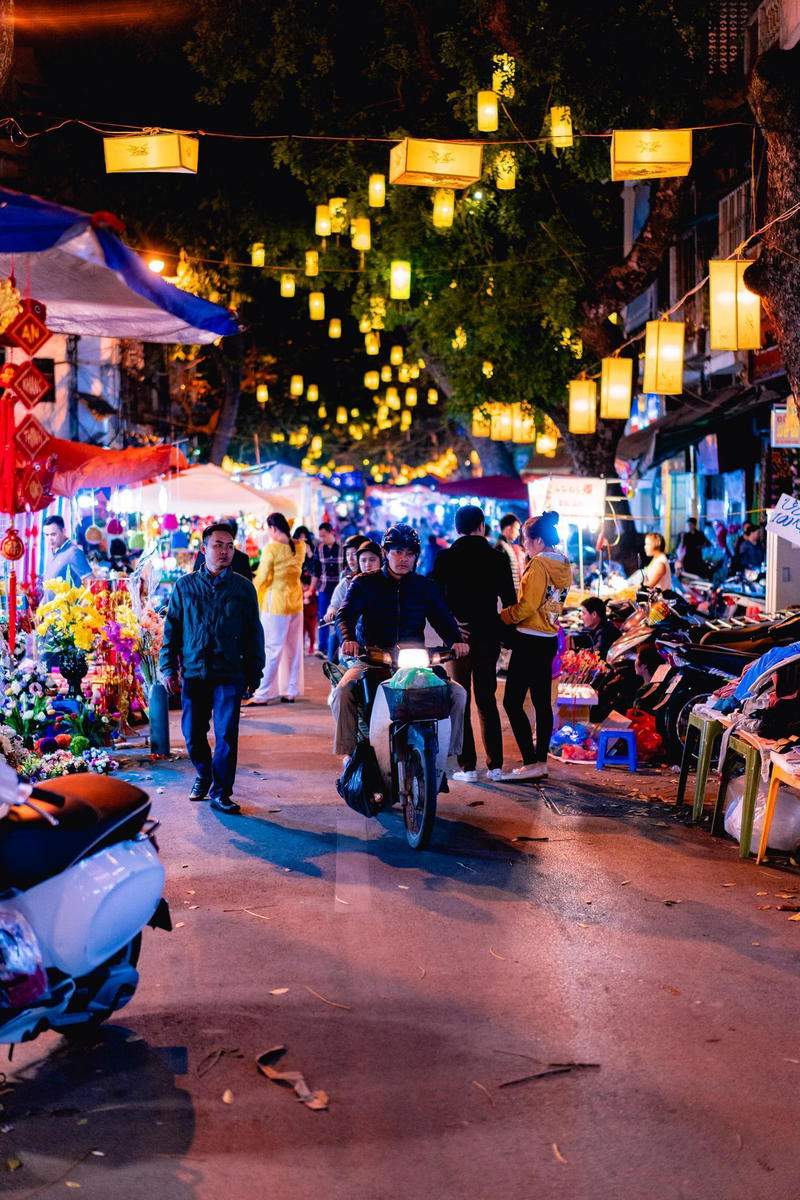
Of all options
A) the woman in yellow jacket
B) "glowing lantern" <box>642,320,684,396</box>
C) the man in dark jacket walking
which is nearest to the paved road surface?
the man in dark jacket walking

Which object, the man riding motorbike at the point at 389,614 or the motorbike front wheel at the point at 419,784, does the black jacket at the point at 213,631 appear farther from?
the motorbike front wheel at the point at 419,784

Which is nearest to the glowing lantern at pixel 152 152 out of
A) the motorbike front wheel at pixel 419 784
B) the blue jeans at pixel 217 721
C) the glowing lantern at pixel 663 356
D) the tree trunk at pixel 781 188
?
the tree trunk at pixel 781 188

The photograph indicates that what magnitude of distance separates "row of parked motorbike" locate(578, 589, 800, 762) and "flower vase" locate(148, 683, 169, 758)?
4282 millimetres

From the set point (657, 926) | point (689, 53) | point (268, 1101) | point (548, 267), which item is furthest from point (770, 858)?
point (548, 267)

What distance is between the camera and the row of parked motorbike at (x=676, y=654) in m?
9.40

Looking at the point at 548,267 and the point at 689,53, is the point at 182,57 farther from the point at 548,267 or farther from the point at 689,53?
the point at 689,53

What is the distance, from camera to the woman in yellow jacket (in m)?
14.2

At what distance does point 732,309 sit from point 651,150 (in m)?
1.73

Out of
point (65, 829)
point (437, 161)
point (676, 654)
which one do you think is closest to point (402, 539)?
point (676, 654)

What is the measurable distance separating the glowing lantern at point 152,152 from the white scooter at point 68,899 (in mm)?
8687

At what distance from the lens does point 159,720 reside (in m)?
10.7

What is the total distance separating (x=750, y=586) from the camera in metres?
17.1

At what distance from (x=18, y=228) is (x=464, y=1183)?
6568 mm

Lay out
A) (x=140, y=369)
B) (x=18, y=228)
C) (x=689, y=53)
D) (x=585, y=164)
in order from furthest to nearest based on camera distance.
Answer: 1. (x=140, y=369)
2. (x=585, y=164)
3. (x=689, y=53)
4. (x=18, y=228)
